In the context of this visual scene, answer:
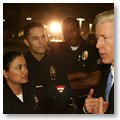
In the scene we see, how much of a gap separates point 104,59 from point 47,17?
0.65 metres

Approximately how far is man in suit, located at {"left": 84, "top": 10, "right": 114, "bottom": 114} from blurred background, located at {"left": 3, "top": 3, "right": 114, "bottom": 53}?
74 millimetres

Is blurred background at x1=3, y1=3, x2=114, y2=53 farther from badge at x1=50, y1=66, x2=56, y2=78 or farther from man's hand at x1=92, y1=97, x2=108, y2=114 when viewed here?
man's hand at x1=92, y1=97, x2=108, y2=114

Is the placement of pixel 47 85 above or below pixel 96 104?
above

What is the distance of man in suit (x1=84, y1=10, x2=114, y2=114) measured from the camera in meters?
2.96

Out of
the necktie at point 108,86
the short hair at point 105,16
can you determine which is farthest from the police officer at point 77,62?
the short hair at point 105,16

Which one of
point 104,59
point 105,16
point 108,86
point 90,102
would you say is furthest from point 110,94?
point 105,16

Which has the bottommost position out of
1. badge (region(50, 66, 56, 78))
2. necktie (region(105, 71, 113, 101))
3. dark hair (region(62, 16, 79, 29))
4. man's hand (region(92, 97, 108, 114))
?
man's hand (region(92, 97, 108, 114))

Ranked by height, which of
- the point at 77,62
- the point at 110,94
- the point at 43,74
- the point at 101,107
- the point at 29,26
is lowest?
the point at 101,107

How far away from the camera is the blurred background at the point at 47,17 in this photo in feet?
9.66

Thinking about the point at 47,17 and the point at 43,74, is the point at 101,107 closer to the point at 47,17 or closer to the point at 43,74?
the point at 43,74

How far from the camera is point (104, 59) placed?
9.79ft

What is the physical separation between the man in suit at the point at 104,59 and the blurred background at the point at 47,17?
0.07 m

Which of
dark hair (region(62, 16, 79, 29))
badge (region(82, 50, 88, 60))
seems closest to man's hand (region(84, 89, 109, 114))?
badge (region(82, 50, 88, 60))

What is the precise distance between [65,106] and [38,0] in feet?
3.29
